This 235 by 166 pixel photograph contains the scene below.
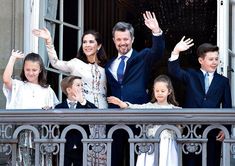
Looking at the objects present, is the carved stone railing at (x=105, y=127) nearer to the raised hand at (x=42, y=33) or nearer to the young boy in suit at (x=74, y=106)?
the young boy in suit at (x=74, y=106)

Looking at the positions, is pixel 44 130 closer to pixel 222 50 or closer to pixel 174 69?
pixel 174 69

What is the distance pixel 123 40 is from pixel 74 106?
0.79 m

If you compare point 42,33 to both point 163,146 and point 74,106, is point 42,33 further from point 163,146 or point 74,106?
point 163,146

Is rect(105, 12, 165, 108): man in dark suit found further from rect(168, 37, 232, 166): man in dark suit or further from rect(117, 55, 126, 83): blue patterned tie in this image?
rect(168, 37, 232, 166): man in dark suit

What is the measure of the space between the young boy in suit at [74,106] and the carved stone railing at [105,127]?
0.81ft

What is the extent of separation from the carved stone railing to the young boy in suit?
9.7 inches

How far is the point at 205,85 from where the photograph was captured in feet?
27.3

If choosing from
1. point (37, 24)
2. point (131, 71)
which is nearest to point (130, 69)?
point (131, 71)

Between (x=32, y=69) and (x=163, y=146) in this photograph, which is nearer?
(x=163, y=146)

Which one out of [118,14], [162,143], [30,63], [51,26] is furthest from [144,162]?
[118,14]

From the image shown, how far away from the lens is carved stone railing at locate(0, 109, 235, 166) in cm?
751

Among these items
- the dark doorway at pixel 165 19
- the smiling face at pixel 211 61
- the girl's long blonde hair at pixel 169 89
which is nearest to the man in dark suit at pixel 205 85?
the smiling face at pixel 211 61

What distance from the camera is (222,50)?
896 cm

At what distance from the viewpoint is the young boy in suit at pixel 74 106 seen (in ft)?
26.3
